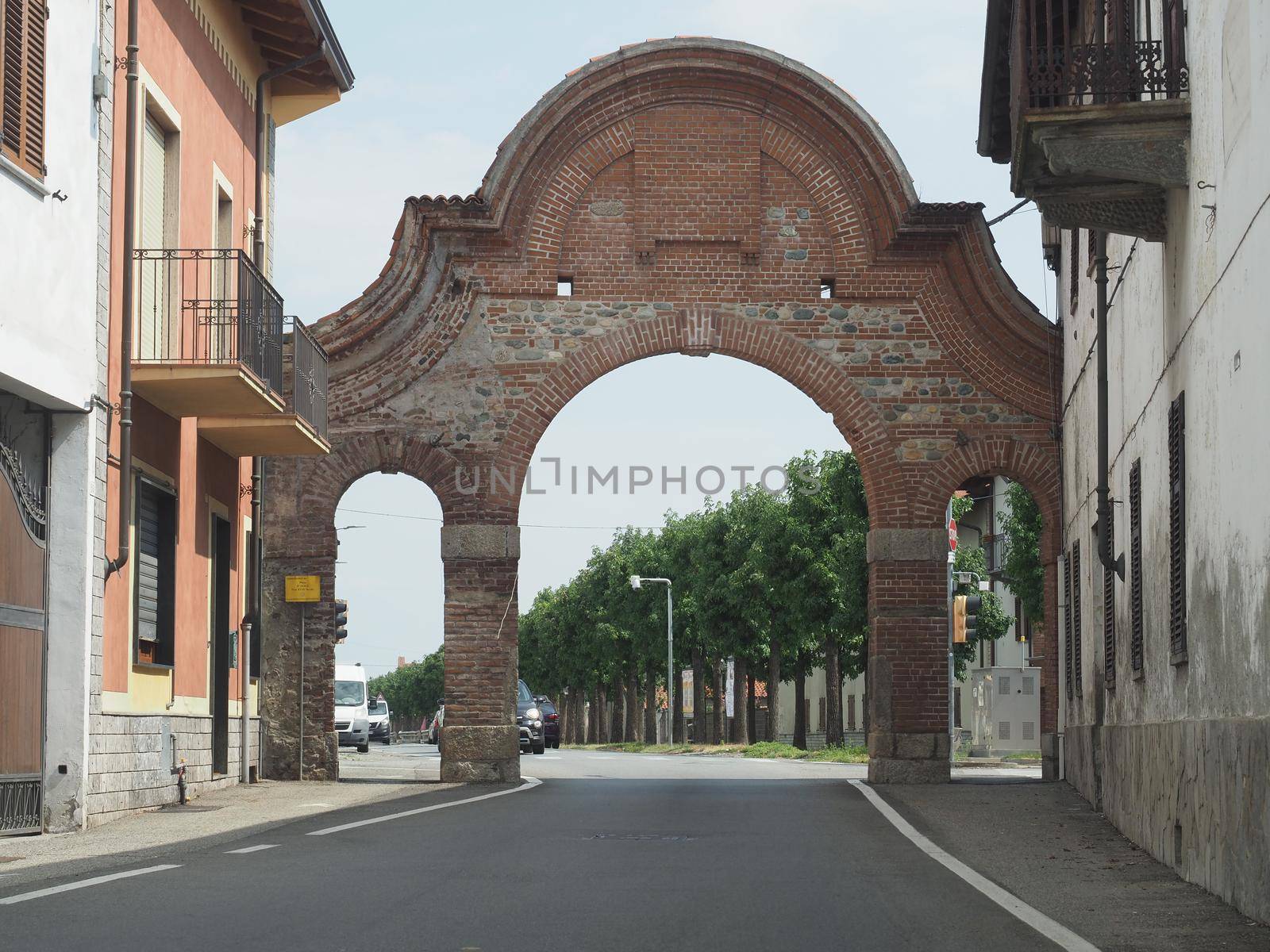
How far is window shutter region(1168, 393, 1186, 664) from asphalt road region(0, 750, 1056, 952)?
2412 mm

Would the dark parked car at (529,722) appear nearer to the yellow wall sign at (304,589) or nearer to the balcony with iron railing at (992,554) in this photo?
the yellow wall sign at (304,589)

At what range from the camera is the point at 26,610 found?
1487 cm

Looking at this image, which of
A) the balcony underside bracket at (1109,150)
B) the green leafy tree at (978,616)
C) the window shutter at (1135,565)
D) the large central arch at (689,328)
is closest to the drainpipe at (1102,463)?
the window shutter at (1135,565)

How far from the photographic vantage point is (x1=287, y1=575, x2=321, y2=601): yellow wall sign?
24.8 metres

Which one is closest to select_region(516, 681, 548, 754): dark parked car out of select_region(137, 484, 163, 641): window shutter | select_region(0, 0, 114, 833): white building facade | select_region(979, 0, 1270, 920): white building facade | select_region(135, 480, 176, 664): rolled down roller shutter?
select_region(135, 480, 176, 664): rolled down roller shutter

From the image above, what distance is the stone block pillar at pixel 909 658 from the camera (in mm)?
25094

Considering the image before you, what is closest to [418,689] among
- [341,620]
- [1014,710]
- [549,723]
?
[549,723]

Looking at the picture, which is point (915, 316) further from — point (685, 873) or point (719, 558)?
point (719, 558)

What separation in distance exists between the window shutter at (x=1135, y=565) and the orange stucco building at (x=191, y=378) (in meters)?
8.45

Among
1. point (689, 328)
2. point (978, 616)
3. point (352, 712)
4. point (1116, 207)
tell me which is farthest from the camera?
point (352, 712)

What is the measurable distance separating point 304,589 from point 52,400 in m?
10.1

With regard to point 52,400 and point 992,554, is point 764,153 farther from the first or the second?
point 992,554

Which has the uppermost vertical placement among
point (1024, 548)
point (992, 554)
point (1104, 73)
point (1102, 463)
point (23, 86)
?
point (23, 86)

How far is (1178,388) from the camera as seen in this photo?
42.7 ft
